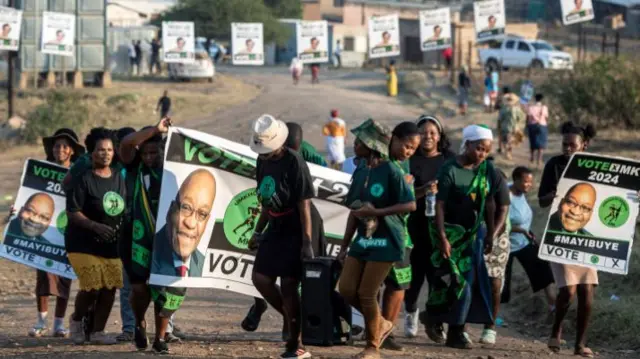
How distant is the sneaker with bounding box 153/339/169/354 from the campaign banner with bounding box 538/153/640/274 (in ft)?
10.2

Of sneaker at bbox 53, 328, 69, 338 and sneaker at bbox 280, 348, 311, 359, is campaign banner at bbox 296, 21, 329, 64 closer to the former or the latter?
sneaker at bbox 53, 328, 69, 338

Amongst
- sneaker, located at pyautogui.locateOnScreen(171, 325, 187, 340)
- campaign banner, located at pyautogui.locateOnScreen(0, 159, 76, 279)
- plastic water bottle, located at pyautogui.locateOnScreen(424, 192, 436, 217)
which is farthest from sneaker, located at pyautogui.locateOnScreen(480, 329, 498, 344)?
campaign banner, located at pyautogui.locateOnScreen(0, 159, 76, 279)

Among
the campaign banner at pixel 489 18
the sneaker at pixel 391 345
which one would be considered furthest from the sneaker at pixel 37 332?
the campaign banner at pixel 489 18

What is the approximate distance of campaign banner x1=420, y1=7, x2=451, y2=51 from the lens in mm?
27344

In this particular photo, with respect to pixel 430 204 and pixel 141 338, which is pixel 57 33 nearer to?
pixel 430 204

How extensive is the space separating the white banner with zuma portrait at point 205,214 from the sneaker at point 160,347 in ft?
1.40

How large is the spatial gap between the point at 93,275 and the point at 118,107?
98.8 ft

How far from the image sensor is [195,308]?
1234cm

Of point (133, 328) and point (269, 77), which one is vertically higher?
point (269, 77)

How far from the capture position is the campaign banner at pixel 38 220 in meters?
10.5

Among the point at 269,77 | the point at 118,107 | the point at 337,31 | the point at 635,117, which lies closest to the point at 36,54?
the point at 118,107

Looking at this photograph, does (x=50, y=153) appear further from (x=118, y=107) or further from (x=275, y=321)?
(x=118, y=107)

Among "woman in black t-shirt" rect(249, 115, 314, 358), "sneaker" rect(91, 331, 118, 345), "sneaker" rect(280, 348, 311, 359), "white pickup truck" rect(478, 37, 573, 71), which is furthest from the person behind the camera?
"white pickup truck" rect(478, 37, 573, 71)

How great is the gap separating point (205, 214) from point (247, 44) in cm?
1990
